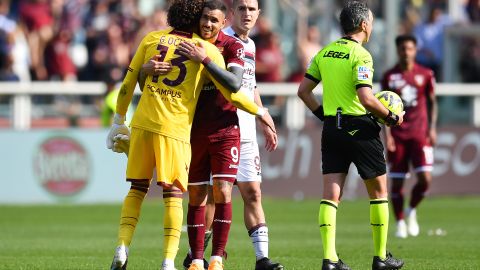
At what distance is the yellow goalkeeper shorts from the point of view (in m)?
9.36

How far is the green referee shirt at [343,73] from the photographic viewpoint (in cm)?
992

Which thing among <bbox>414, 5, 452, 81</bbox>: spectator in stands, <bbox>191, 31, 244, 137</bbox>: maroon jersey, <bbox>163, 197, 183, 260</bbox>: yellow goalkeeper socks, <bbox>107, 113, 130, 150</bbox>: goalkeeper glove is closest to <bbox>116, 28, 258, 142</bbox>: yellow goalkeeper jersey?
<bbox>107, 113, 130, 150</bbox>: goalkeeper glove

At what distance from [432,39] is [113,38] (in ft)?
22.7

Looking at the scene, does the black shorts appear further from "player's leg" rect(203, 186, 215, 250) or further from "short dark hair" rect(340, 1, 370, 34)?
"player's leg" rect(203, 186, 215, 250)

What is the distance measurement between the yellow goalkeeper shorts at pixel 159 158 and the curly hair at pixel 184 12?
95cm

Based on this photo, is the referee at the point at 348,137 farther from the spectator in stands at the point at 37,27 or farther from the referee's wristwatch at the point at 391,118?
the spectator in stands at the point at 37,27


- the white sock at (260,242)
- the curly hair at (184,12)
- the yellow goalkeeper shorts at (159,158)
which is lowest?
the white sock at (260,242)

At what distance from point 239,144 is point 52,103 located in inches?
489

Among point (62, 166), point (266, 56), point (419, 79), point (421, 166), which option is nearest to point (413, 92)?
point (419, 79)

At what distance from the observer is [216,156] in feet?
32.3

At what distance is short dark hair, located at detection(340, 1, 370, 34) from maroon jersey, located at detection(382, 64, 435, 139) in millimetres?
5440

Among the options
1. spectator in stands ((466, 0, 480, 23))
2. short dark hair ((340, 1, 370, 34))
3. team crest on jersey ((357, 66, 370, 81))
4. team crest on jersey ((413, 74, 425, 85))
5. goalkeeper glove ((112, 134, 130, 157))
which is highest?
spectator in stands ((466, 0, 480, 23))

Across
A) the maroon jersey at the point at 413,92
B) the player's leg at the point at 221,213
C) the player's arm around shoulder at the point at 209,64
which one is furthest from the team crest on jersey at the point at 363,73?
the maroon jersey at the point at 413,92

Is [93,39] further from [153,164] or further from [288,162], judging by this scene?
[153,164]
